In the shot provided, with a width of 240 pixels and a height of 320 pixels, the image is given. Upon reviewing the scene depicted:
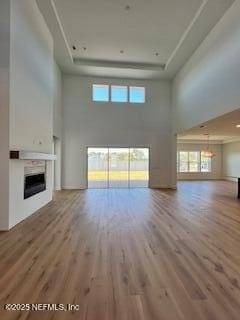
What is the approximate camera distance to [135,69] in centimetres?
1023

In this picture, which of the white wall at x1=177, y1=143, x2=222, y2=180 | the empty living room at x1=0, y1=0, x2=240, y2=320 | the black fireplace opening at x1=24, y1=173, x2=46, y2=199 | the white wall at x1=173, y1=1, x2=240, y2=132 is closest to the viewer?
the empty living room at x1=0, y1=0, x2=240, y2=320

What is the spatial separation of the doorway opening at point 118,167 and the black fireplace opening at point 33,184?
4.78 m

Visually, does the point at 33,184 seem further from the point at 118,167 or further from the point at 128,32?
the point at 118,167

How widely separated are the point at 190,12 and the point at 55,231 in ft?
23.2

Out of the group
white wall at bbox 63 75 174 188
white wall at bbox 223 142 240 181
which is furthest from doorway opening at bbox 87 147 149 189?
white wall at bbox 223 142 240 181

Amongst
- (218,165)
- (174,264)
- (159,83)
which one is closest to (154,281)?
(174,264)

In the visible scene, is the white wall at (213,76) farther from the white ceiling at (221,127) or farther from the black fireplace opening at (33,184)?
the black fireplace opening at (33,184)

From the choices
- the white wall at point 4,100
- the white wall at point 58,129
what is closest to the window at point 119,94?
the white wall at point 58,129

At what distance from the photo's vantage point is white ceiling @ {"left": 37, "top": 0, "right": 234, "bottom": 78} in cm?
629

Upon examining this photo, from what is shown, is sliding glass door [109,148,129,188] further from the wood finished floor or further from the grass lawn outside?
the wood finished floor

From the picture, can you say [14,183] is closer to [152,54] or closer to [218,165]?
[152,54]

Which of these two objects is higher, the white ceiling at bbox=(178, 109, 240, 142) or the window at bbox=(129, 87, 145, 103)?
the window at bbox=(129, 87, 145, 103)

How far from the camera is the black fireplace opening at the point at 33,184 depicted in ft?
17.7

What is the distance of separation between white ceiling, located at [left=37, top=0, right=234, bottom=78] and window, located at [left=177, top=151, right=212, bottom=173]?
7371 millimetres
